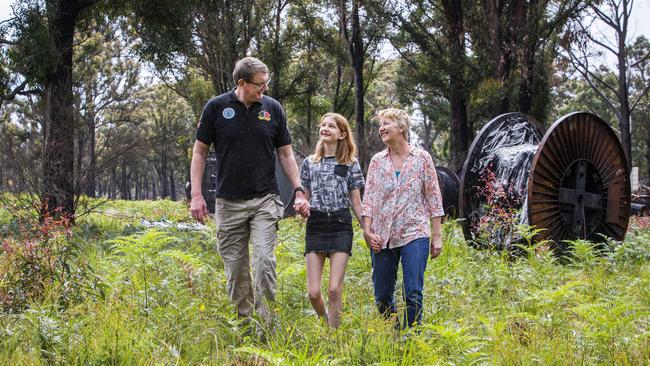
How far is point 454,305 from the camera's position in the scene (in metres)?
5.80

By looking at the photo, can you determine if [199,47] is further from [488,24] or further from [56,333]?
[56,333]

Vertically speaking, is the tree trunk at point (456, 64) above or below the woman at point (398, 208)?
above

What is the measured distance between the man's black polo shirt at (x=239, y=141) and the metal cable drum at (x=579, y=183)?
17.6 feet

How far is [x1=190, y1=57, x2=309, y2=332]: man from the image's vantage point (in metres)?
5.22

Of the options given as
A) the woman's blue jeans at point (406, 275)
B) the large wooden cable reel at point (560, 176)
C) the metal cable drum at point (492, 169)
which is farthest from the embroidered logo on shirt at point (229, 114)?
the metal cable drum at point (492, 169)

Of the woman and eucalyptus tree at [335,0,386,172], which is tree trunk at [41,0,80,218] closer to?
the woman

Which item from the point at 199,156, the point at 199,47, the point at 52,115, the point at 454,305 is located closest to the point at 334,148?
the point at 199,156

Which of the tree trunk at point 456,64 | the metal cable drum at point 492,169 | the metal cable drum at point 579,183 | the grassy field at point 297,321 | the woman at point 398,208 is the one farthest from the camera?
the tree trunk at point 456,64

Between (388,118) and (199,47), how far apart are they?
76.1 feet

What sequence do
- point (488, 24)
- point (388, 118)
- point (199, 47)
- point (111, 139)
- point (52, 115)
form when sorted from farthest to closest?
point (199, 47) → point (488, 24) → point (52, 115) → point (111, 139) → point (388, 118)

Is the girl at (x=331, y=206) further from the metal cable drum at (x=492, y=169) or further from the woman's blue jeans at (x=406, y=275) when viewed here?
the metal cable drum at (x=492, y=169)

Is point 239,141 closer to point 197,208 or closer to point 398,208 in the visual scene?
point 197,208

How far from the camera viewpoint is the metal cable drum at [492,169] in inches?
423

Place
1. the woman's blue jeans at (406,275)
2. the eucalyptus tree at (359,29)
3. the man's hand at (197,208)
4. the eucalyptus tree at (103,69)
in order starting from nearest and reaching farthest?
the woman's blue jeans at (406,275)
the man's hand at (197,208)
the eucalyptus tree at (359,29)
the eucalyptus tree at (103,69)
